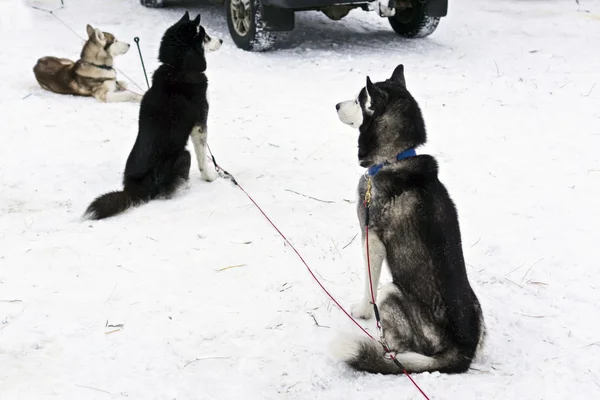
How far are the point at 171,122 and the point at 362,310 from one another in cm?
239

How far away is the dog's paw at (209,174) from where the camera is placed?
508 centimetres

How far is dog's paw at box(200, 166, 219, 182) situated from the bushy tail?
0.75 m

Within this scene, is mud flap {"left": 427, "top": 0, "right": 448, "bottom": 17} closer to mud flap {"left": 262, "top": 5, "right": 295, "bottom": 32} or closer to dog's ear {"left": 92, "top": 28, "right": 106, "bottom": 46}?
mud flap {"left": 262, "top": 5, "right": 295, "bottom": 32}

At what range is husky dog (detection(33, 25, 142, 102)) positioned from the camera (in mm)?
6938

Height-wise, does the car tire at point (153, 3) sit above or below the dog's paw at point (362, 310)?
above

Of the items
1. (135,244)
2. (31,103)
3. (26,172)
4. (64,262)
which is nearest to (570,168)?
(135,244)

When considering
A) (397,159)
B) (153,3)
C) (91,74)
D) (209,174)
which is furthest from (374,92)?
(153,3)

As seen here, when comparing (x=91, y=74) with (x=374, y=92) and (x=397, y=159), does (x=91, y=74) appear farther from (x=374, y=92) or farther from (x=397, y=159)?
(x=397, y=159)

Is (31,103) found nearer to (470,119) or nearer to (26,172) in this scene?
(26,172)

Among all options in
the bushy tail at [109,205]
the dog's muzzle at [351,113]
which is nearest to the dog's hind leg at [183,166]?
the bushy tail at [109,205]

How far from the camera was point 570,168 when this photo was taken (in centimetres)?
517

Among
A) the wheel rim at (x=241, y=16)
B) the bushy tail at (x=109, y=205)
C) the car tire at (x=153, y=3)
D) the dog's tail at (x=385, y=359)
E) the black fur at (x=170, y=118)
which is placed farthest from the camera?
the car tire at (x=153, y=3)

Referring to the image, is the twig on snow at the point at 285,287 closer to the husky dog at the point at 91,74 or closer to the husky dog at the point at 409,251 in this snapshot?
the husky dog at the point at 409,251

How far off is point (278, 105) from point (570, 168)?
315 centimetres
